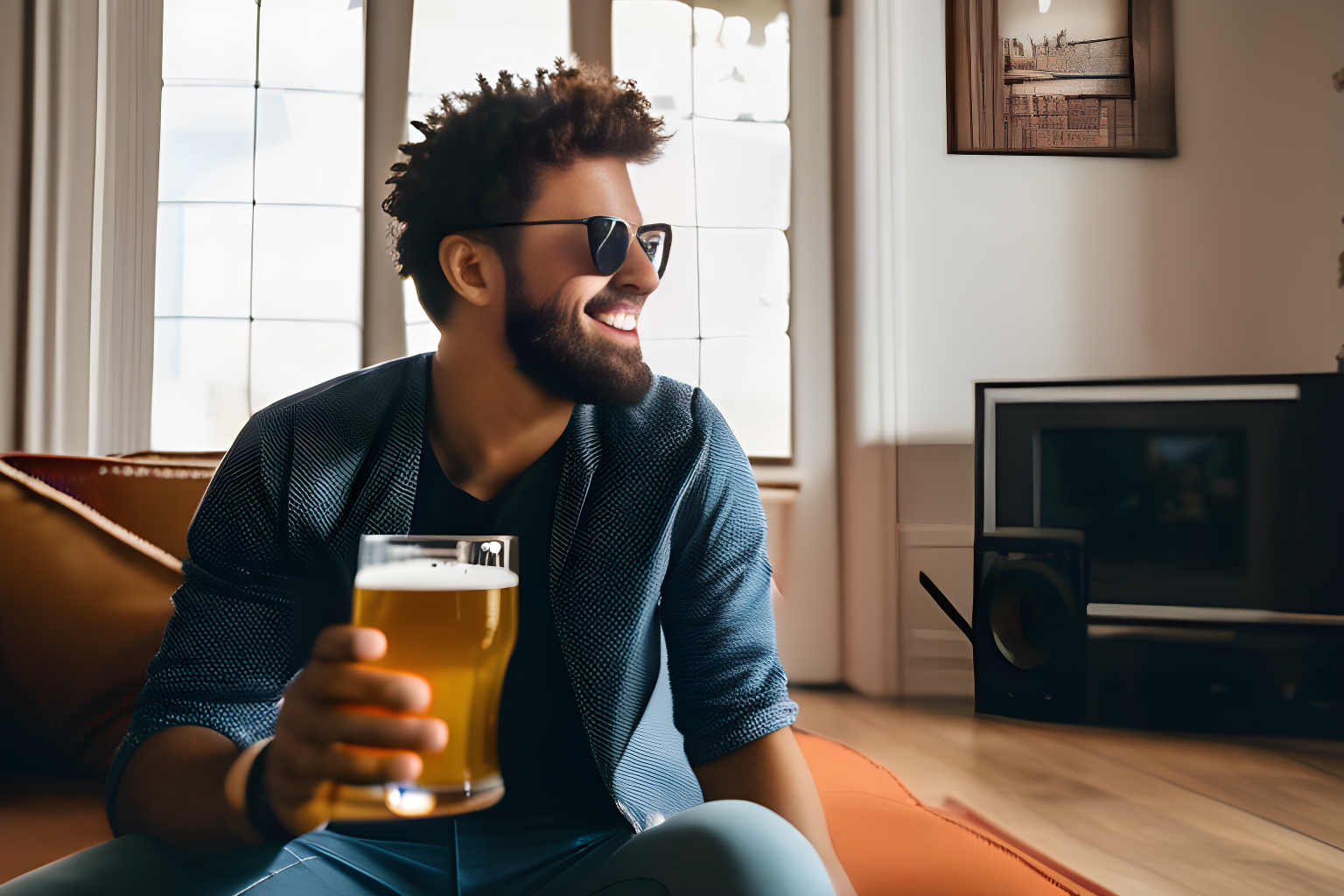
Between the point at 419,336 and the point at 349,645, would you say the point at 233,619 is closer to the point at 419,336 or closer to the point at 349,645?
the point at 349,645

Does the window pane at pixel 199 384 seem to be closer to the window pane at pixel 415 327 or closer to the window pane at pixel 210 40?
Answer: the window pane at pixel 415 327

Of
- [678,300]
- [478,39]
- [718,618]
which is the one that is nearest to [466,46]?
[478,39]

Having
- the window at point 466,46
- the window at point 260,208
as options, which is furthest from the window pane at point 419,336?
the window at point 260,208

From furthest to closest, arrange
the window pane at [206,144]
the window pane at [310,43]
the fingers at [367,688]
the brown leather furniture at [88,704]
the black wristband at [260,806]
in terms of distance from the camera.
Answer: the window pane at [310,43]
the window pane at [206,144]
the brown leather furniture at [88,704]
the black wristband at [260,806]
the fingers at [367,688]

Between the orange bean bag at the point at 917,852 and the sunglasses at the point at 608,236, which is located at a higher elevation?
the sunglasses at the point at 608,236

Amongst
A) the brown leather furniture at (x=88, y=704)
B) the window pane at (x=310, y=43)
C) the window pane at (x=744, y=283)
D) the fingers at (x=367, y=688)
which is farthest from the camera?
the window pane at (x=744, y=283)

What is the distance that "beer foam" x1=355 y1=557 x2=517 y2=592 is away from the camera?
454 mm

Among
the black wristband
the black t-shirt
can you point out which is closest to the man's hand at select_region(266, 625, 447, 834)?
the black wristband

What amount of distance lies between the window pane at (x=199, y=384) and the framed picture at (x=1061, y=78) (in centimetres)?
189

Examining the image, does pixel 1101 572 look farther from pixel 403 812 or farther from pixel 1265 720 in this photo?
pixel 403 812

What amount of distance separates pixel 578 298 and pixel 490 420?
17 centimetres

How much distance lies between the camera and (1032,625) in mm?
1736

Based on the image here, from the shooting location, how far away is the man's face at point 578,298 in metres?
0.80

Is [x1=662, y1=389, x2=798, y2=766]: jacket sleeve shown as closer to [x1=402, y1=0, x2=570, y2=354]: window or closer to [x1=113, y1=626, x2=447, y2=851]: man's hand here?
[x1=113, y1=626, x2=447, y2=851]: man's hand
